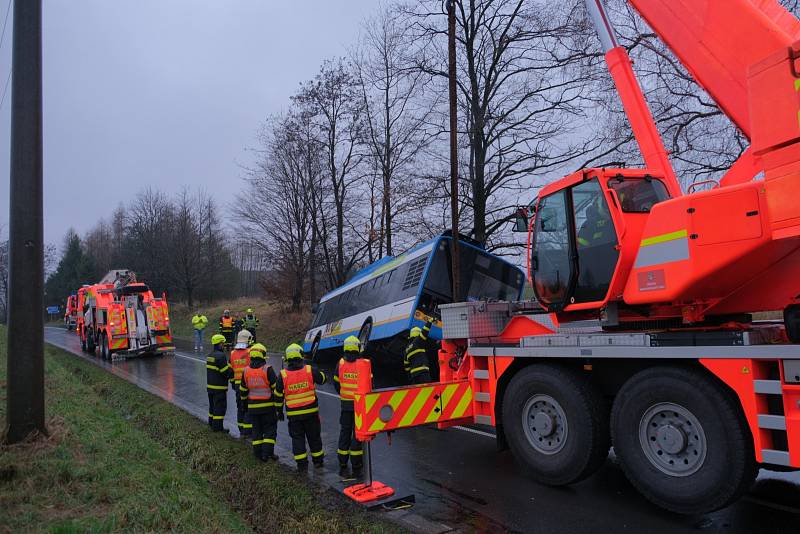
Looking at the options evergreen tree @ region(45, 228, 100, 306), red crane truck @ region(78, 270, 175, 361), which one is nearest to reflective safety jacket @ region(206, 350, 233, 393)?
red crane truck @ region(78, 270, 175, 361)

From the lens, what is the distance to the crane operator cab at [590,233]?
219 inches

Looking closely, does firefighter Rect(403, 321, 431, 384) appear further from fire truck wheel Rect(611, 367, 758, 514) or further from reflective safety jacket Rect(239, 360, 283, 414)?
fire truck wheel Rect(611, 367, 758, 514)

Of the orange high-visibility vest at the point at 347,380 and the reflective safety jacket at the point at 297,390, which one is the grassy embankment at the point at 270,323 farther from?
the orange high-visibility vest at the point at 347,380

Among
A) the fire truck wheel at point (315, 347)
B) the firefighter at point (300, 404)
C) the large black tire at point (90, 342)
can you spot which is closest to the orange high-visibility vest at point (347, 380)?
the firefighter at point (300, 404)

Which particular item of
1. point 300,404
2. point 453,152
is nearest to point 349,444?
point 300,404

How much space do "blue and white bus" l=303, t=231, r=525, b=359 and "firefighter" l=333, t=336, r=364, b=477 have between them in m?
5.00

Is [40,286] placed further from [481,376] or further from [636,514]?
[636,514]

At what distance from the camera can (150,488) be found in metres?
5.39

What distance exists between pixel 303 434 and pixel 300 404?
43 cm

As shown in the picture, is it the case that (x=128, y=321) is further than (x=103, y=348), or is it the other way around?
(x=103, y=348)

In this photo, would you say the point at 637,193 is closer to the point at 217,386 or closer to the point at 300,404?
the point at 300,404

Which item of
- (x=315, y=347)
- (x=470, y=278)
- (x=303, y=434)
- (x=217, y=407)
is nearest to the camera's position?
(x=303, y=434)

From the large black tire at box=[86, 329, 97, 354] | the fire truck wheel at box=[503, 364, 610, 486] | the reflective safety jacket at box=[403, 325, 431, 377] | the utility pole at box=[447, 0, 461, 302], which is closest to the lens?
the fire truck wheel at box=[503, 364, 610, 486]

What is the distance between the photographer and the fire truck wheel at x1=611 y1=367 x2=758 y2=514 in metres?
4.36
